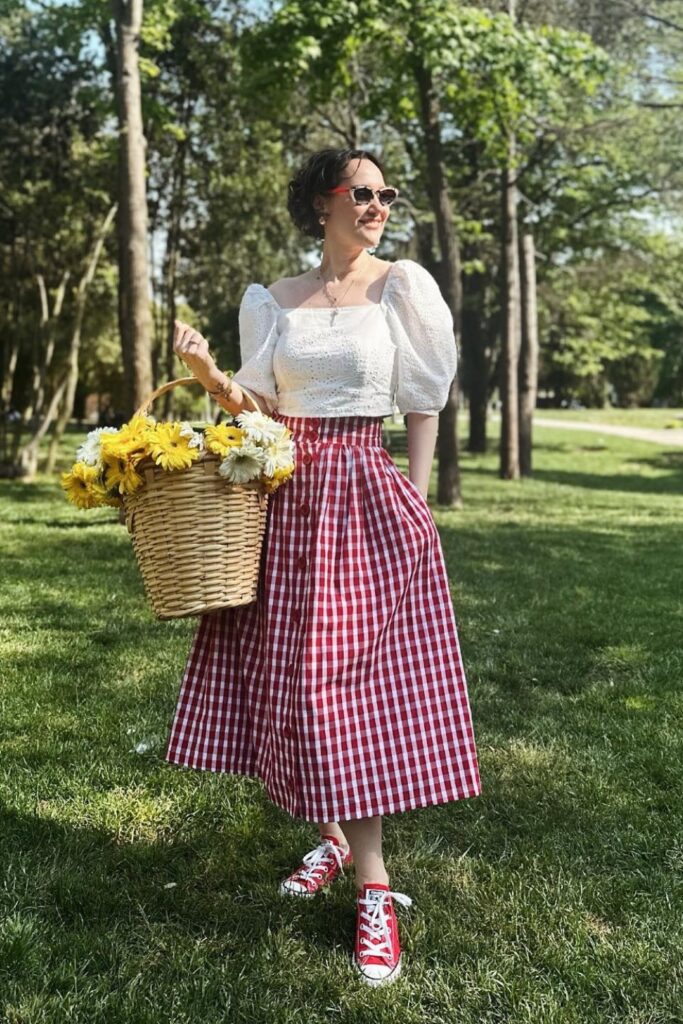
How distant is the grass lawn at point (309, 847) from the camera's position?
220cm

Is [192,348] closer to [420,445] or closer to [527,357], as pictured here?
[420,445]

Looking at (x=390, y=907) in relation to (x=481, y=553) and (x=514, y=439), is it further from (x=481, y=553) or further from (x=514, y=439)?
(x=514, y=439)

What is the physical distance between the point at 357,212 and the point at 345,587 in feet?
3.45

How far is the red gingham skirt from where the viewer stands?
2383mm

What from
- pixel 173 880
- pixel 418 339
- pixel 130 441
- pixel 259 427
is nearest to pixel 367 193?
pixel 418 339

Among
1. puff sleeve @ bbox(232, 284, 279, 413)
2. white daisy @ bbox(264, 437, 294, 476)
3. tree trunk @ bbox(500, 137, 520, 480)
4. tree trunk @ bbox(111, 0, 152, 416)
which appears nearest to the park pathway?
tree trunk @ bbox(500, 137, 520, 480)

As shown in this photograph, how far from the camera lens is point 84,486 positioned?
7.83 ft

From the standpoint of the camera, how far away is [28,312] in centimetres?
1781

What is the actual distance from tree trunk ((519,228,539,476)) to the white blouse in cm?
1476

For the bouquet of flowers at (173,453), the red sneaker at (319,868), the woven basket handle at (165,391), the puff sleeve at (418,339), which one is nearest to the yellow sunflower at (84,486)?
the bouquet of flowers at (173,453)

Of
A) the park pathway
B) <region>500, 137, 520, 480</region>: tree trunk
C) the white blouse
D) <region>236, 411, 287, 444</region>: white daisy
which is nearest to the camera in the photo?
<region>236, 411, 287, 444</region>: white daisy

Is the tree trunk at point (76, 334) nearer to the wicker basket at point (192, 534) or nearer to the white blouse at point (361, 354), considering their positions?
the white blouse at point (361, 354)

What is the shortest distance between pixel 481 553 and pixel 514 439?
841 cm

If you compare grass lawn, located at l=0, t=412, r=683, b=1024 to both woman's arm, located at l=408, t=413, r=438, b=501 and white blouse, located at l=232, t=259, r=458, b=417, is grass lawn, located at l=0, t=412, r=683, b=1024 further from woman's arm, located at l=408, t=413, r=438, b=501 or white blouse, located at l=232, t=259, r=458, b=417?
white blouse, located at l=232, t=259, r=458, b=417
